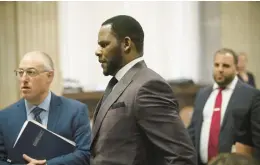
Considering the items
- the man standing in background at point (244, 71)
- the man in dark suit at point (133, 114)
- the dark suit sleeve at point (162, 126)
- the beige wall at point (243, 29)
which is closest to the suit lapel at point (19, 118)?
the man in dark suit at point (133, 114)

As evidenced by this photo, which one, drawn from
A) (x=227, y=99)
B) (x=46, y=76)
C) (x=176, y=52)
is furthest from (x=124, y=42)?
(x=176, y=52)

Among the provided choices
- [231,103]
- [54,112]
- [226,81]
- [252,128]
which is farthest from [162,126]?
[226,81]

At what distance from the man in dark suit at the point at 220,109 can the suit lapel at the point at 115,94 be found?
65.2 inches

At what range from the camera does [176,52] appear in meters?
5.51

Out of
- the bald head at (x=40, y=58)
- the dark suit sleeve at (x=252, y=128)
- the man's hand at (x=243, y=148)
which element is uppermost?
the bald head at (x=40, y=58)

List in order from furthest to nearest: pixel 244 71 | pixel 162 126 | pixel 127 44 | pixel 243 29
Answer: pixel 243 29 → pixel 244 71 → pixel 127 44 → pixel 162 126

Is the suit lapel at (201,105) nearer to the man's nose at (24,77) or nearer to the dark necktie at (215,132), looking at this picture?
the dark necktie at (215,132)

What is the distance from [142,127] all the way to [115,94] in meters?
0.18

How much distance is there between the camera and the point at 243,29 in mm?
5672

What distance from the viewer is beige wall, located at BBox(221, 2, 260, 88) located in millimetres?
5621

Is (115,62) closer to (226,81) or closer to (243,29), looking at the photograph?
(226,81)

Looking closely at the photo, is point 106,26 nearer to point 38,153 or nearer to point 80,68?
point 38,153

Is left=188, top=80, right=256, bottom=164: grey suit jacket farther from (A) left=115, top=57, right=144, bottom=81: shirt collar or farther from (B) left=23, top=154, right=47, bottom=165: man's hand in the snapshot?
(A) left=115, top=57, right=144, bottom=81: shirt collar

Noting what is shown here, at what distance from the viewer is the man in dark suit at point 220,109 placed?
3354mm
